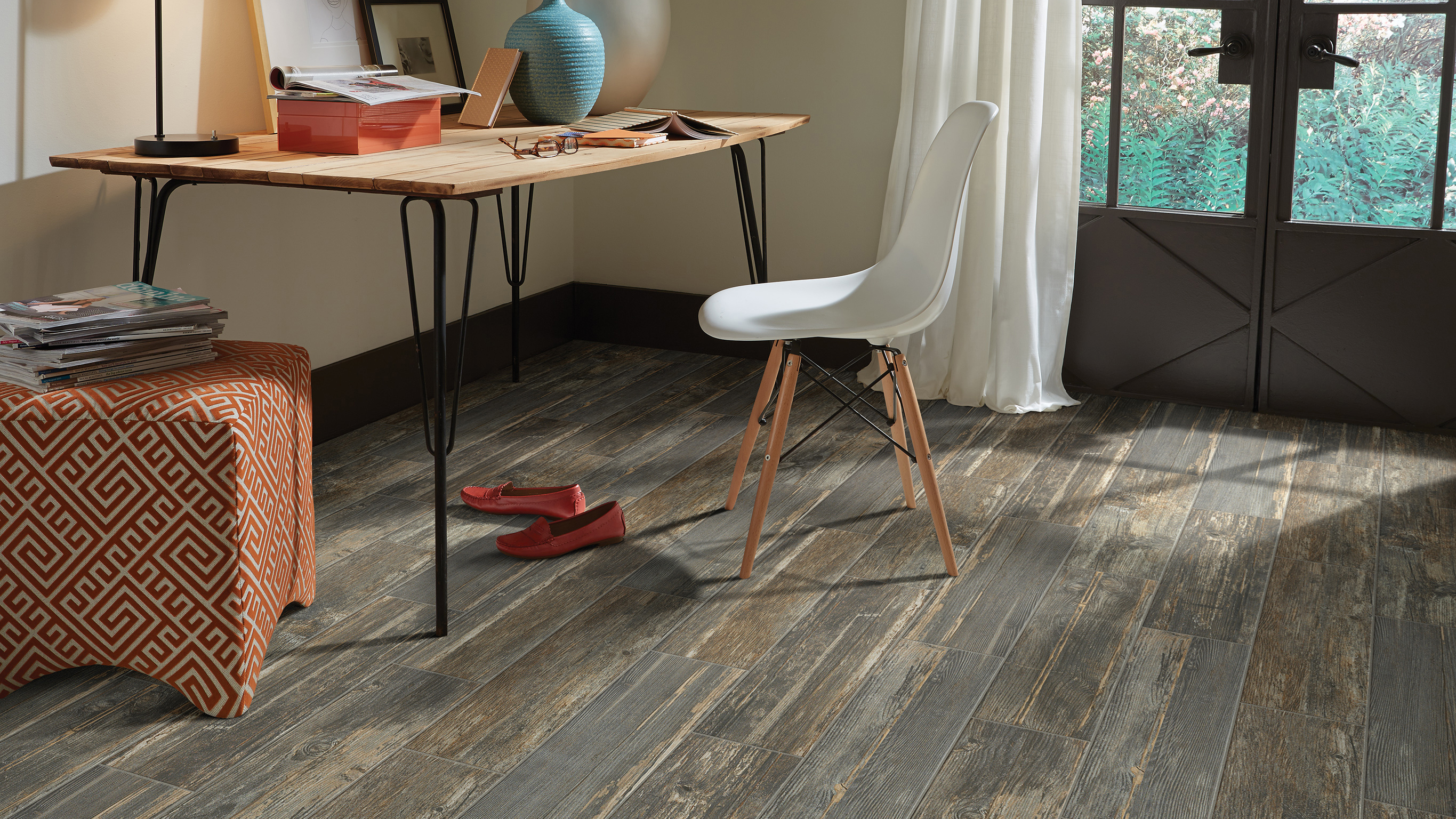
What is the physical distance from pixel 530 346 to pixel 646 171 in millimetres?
611

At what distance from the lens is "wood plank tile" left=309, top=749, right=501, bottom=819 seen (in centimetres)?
144

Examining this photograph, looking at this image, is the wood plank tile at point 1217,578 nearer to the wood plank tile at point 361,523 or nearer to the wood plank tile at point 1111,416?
the wood plank tile at point 1111,416

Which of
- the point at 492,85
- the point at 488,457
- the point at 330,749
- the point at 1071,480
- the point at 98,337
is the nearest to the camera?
the point at 330,749

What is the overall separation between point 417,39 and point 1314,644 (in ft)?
7.04

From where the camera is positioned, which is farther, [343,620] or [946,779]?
[343,620]

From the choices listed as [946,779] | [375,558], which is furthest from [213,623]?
[946,779]

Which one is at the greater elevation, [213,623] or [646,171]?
[646,171]

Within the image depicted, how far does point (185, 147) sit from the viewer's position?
194 centimetres

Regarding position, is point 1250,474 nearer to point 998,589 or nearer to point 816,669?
point 998,589

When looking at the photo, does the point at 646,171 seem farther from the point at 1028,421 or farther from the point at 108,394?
the point at 108,394

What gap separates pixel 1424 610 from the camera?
1.97 meters

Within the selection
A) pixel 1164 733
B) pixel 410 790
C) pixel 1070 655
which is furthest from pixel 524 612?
pixel 1164 733

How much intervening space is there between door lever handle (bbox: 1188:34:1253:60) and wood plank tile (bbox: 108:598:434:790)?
2.18 meters

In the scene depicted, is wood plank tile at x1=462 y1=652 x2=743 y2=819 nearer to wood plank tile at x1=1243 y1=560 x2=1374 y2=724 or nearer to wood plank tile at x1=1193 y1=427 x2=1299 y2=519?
wood plank tile at x1=1243 y1=560 x2=1374 y2=724
